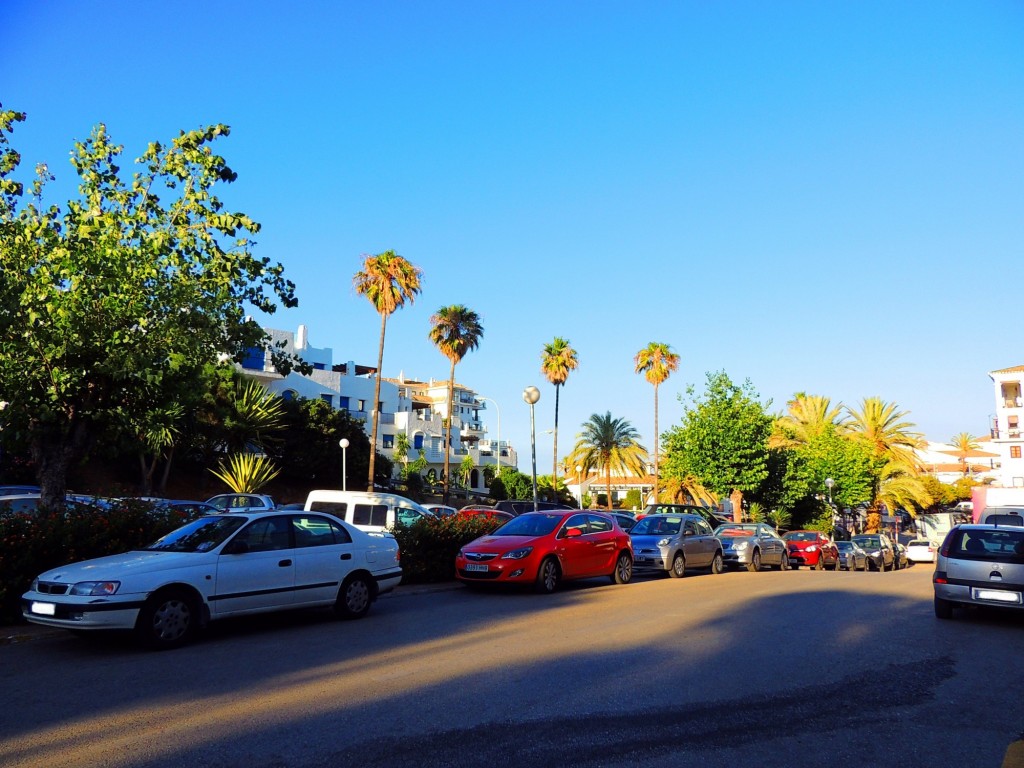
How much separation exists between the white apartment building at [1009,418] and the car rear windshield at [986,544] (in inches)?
2358

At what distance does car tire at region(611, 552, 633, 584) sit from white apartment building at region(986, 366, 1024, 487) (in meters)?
57.7

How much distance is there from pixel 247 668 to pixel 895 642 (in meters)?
7.73

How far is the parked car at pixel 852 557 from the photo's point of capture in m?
31.8

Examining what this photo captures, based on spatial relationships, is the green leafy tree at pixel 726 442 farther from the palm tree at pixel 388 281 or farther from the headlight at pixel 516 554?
the headlight at pixel 516 554

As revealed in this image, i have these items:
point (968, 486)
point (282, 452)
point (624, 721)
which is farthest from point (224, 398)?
point (968, 486)

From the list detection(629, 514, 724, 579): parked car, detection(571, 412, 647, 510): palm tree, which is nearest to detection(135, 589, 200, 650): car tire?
detection(629, 514, 724, 579): parked car

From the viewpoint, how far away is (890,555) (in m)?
33.7

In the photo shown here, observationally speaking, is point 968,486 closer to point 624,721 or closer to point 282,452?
point 282,452

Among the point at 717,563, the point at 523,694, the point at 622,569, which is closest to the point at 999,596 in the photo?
the point at 622,569

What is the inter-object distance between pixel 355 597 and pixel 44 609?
399 centimetres

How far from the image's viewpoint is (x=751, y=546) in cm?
2597

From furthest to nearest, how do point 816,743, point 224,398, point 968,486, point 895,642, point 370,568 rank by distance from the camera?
point 968,486
point 224,398
point 370,568
point 895,642
point 816,743

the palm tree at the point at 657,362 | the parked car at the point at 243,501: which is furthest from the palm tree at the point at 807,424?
the parked car at the point at 243,501

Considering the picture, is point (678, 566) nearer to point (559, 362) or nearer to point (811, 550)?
point (811, 550)
